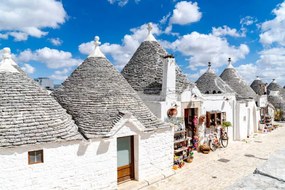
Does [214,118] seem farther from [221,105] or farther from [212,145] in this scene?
[212,145]

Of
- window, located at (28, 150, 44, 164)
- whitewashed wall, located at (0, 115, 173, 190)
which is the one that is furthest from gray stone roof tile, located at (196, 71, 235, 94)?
window, located at (28, 150, 44, 164)

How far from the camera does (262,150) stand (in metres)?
14.0

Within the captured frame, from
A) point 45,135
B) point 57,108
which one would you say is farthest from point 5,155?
point 57,108

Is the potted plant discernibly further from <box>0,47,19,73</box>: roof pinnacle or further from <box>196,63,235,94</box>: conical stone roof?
<box>0,47,19,73</box>: roof pinnacle

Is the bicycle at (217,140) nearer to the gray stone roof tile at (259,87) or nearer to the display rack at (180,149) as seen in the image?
the display rack at (180,149)

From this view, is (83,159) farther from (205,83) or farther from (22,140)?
(205,83)

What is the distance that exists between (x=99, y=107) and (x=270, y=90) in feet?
103

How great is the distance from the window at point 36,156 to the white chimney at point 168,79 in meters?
6.33

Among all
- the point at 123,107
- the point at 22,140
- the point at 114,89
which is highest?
the point at 114,89

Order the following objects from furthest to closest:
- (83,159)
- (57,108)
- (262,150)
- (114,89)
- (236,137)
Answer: (236,137) < (262,150) < (114,89) < (57,108) < (83,159)

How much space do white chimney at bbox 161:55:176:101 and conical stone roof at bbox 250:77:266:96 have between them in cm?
2033

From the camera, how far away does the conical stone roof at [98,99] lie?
27.4ft

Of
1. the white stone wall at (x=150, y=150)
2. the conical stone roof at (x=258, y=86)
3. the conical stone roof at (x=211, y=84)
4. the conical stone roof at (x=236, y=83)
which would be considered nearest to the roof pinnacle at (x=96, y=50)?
the white stone wall at (x=150, y=150)

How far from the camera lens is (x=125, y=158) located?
8.83m
